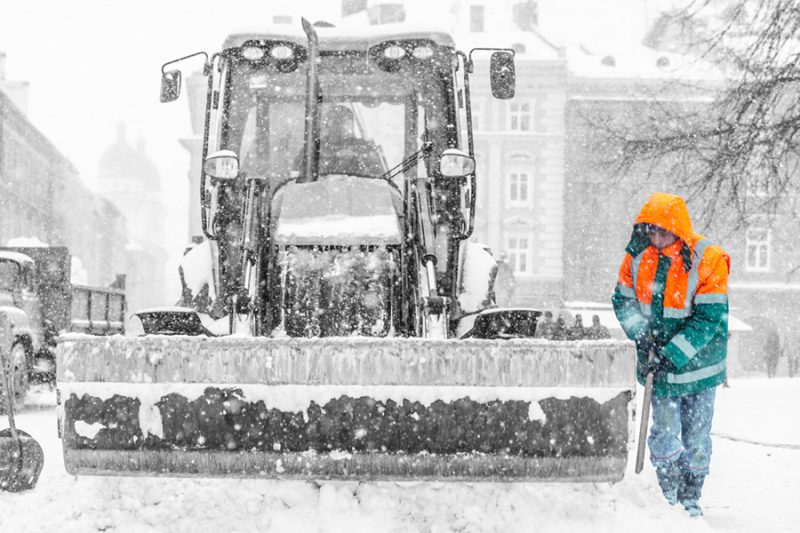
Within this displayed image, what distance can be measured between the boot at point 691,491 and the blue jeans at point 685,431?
1.5 inches

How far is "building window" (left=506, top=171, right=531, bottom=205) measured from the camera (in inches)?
1674

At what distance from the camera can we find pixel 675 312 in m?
5.02

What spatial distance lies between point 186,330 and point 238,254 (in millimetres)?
1342

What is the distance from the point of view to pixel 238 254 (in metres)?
5.92

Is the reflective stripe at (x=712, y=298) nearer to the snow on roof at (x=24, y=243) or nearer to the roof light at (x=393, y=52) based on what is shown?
the roof light at (x=393, y=52)

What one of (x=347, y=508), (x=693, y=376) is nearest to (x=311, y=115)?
(x=347, y=508)

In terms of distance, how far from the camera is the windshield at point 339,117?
6133mm

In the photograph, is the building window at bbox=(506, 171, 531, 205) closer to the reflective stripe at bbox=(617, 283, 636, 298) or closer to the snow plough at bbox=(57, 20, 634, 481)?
the snow plough at bbox=(57, 20, 634, 481)

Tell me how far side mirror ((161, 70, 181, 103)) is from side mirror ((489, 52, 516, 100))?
81.2 inches

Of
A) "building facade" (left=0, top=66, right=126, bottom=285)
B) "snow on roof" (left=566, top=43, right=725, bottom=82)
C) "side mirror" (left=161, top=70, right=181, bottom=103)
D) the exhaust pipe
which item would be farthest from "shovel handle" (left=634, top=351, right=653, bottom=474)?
"snow on roof" (left=566, top=43, right=725, bottom=82)

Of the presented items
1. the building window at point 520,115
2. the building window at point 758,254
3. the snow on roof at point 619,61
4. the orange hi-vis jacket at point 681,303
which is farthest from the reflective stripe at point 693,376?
the building window at point 758,254

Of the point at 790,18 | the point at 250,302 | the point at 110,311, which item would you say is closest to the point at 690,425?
the point at 250,302

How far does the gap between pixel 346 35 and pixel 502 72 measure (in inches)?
43.5

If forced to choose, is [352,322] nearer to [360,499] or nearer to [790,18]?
[360,499]
